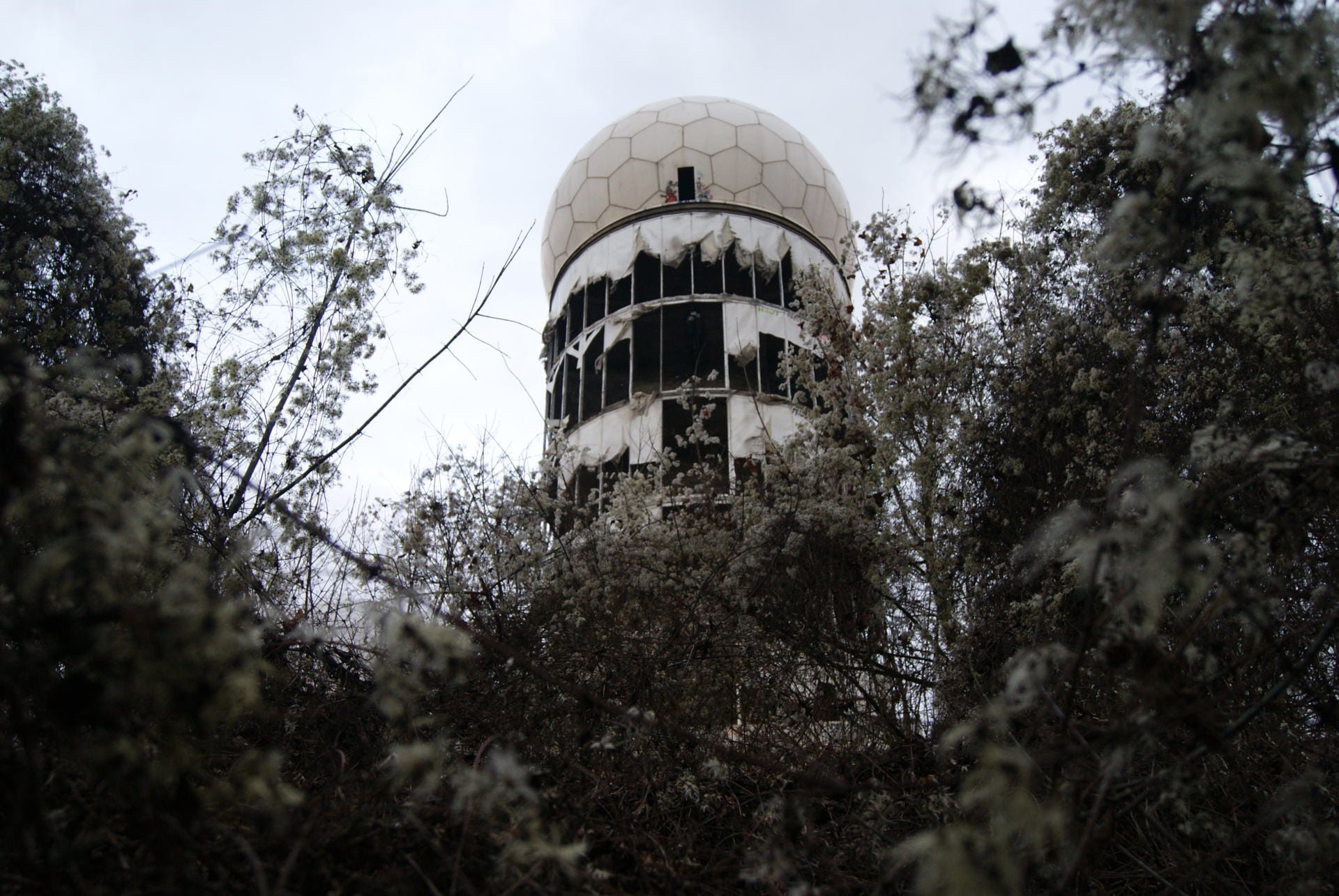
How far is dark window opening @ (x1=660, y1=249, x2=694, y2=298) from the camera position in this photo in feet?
60.6

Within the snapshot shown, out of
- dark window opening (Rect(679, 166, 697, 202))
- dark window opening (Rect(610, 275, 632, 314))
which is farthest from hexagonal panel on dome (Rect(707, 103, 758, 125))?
dark window opening (Rect(610, 275, 632, 314))

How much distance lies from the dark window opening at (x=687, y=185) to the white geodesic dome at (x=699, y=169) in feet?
0.48

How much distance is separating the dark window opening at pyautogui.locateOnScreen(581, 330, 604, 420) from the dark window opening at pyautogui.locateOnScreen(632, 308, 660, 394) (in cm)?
75

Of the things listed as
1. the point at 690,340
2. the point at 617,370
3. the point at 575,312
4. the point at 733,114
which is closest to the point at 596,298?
the point at 575,312

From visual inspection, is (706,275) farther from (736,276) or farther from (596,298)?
(596,298)

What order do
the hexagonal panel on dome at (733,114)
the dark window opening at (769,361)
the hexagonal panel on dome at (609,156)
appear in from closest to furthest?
the dark window opening at (769,361) → the hexagonal panel on dome at (609,156) → the hexagonal panel on dome at (733,114)

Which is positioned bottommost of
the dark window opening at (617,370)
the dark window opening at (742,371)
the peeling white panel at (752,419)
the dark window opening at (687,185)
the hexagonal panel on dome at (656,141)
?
the peeling white panel at (752,419)

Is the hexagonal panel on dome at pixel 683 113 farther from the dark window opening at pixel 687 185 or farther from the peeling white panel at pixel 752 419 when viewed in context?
the peeling white panel at pixel 752 419

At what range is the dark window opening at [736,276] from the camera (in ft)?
60.4

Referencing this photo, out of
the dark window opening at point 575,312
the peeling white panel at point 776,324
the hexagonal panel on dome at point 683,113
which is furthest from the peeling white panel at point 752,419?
the hexagonal panel on dome at point 683,113

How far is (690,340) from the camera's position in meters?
17.8

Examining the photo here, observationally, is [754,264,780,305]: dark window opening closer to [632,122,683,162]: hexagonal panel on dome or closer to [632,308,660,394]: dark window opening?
[632,308,660,394]: dark window opening

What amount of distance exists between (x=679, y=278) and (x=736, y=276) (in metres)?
1.25

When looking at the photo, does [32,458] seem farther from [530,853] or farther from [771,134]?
[771,134]
